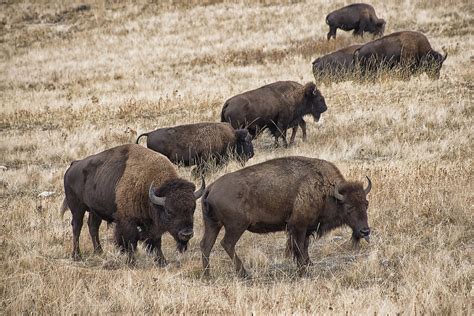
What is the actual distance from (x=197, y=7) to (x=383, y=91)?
2196 cm

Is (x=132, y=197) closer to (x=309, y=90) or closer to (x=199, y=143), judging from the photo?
(x=199, y=143)

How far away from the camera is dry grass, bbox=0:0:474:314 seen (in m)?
5.53

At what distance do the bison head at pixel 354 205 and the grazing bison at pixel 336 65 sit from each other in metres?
10.6

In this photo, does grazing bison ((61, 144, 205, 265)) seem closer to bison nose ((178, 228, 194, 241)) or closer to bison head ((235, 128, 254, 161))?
bison nose ((178, 228, 194, 241))

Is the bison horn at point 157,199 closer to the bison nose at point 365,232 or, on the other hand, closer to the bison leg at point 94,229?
the bison leg at point 94,229

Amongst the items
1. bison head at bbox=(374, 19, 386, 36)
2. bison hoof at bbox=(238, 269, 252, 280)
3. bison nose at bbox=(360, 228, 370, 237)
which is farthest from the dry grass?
bison head at bbox=(374, 19, 386, 36)

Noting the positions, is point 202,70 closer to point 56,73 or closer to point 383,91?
point 56,73

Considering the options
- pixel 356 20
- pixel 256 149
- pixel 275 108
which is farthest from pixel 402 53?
pixel 356 20

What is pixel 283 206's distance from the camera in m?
6.90

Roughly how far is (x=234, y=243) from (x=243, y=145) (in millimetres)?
4908

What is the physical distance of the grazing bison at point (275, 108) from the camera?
12.9m

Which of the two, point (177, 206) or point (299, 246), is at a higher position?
point (177, 206)

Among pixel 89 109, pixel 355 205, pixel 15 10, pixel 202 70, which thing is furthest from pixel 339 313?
pixel 15 10

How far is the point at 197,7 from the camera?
35.3 metres
